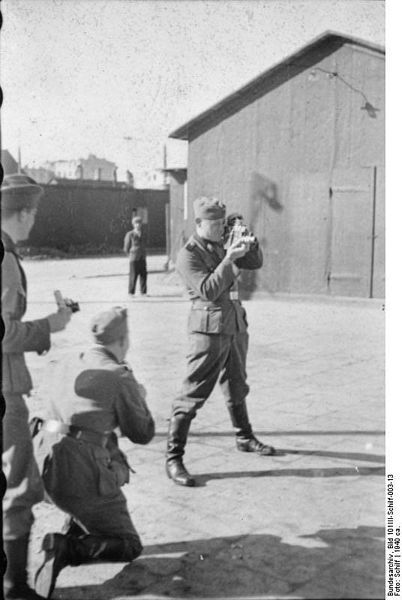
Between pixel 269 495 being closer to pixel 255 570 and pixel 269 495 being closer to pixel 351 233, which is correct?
pixel 255 570

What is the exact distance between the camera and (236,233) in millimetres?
4602

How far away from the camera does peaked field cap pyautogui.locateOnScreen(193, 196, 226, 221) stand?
4520mm

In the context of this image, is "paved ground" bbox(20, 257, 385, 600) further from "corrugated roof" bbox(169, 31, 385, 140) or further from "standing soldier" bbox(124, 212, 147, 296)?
"standing soldier" bbox(124, 212, 147, 296)

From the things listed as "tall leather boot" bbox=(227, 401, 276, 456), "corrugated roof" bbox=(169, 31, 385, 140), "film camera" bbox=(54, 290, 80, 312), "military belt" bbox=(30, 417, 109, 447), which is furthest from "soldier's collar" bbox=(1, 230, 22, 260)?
"corrugated roof" bbox=(169, 31, 385, 140)

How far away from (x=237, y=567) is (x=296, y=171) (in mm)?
11120

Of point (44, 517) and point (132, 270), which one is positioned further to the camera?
Result: point (132, 270)

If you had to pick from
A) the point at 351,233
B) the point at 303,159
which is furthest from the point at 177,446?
the point at 303,159

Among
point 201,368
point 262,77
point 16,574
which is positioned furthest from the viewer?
point 262,77

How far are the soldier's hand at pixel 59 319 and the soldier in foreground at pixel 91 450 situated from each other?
0.65ft

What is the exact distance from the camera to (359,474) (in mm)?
4543

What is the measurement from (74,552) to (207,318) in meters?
1.80

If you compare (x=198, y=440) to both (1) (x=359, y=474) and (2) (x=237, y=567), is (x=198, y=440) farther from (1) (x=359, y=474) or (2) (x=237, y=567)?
(2) (x=237, y=567)

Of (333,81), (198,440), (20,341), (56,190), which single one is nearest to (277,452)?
(198,440)
